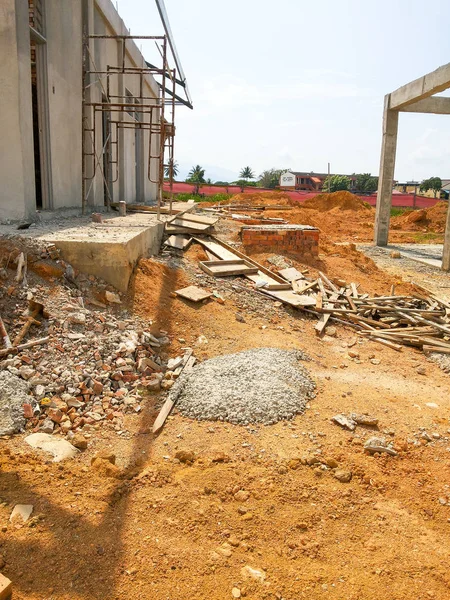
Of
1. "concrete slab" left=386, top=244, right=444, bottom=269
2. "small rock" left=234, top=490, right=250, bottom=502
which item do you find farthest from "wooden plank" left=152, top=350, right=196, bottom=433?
"concrete slab" left=386, top=244, right=444, bottom=269

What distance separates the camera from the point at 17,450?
12.4ft

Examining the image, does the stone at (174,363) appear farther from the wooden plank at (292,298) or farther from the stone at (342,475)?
the wooden plank at (292,298)

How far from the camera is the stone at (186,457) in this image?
3.80 meters

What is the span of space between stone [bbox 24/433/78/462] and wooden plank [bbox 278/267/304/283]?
6.10 meters

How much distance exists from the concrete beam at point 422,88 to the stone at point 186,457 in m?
12.5

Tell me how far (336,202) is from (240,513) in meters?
30.1

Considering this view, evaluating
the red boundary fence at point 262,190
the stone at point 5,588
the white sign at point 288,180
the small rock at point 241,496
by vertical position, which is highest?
the white sign at point 288,180

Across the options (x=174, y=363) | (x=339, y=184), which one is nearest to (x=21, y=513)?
(x=174, y=363)

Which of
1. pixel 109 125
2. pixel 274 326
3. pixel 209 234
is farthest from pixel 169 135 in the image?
pixel 274 326

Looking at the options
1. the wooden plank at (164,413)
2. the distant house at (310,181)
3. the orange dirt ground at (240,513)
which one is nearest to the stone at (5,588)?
the orange dirt ground at (240,513)

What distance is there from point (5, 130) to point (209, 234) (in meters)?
4.77

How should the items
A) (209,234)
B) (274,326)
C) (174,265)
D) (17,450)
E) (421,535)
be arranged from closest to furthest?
(421,535) → (17,450) → (274,326) → (174,265) → (209,234)

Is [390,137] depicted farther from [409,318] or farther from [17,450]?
[17,450]

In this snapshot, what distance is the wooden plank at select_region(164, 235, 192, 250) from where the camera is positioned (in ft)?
30.8
